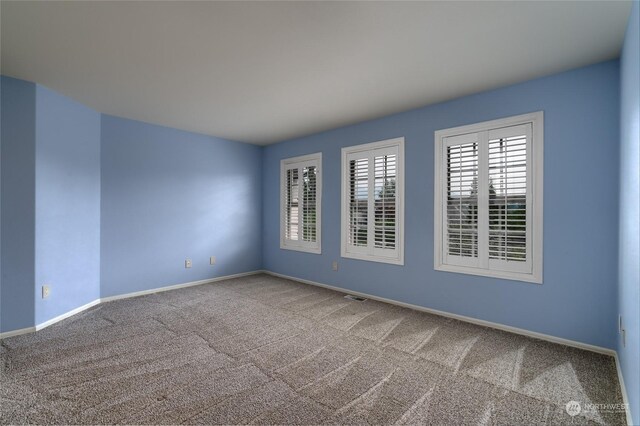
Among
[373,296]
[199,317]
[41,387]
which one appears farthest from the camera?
[373,296]

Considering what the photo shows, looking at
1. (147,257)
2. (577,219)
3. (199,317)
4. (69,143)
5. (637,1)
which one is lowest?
(199,317)

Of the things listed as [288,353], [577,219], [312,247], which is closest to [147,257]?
[312,247]

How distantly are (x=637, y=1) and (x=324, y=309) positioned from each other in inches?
141

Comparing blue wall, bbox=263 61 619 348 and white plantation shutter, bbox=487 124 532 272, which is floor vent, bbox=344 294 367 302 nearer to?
blue wall, bbox=263 61 619 348

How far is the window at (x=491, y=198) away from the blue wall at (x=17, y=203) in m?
4.31

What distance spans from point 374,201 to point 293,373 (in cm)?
256

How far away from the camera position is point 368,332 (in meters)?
3.02

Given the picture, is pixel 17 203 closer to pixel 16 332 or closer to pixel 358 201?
pixel 16 332

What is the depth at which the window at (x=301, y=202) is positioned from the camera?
16.3ft

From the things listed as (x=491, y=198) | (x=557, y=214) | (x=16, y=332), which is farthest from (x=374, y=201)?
(x=16, y=332)

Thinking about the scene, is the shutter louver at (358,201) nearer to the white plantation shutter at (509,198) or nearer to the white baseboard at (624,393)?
the white plantation shutter at (509,198)

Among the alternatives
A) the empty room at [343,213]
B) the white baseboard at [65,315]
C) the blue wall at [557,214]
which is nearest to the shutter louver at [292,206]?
the empty room at [343,213]

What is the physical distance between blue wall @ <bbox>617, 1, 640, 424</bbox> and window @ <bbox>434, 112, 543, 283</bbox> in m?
0.80

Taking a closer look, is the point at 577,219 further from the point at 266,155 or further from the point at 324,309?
the point at 266,155
